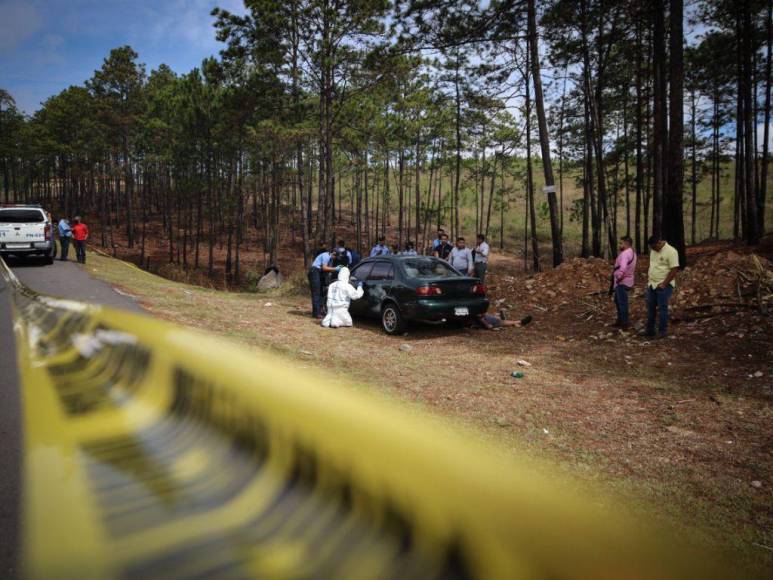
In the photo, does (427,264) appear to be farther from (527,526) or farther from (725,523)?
(527,526)

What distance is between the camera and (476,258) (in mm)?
13391

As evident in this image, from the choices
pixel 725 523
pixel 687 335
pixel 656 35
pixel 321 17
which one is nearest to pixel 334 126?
pixel 321 17

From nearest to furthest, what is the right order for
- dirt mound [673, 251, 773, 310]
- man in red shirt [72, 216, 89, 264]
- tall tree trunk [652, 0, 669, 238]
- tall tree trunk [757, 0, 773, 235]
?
dirt mound [673, 251, 773, 310] < tall tree trunk [652, 0, 669, 238] < man in red shirt [72, 216, 89, 264] < tall tree trunk [757, 0, 773, 235]

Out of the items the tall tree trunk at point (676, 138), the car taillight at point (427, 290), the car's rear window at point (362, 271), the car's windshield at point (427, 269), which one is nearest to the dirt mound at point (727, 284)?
the tall tree trunk at point (676, 138)

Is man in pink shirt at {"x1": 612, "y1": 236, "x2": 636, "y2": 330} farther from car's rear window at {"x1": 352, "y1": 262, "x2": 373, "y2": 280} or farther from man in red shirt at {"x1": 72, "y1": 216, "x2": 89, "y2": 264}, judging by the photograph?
man in red shirt at {"x1": 72, "y1": 216, "x2": 89, "y2": 264}

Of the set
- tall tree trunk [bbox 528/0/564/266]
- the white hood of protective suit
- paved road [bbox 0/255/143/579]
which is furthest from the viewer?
tall tree trunk [bbox 528/0/564/266]

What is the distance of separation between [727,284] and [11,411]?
1121 cm

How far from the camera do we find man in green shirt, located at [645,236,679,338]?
25.7 ft

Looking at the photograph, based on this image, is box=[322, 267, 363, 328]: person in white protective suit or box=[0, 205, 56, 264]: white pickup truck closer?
box=[322, 267, 363, 328]: person in white protective suit

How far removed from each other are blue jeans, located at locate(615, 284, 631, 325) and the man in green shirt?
69 cm

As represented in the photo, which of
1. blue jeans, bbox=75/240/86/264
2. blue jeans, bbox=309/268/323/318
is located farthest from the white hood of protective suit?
blue jeans, bbox=75/240/86/264

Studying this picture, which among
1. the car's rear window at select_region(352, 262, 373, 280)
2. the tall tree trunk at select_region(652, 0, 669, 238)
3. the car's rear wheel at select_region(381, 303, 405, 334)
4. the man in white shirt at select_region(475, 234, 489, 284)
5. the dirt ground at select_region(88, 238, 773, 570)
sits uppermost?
the tall tree trunk at select_region(652, 0, 669, 238)

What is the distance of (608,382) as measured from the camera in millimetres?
6211

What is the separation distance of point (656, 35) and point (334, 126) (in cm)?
1262
